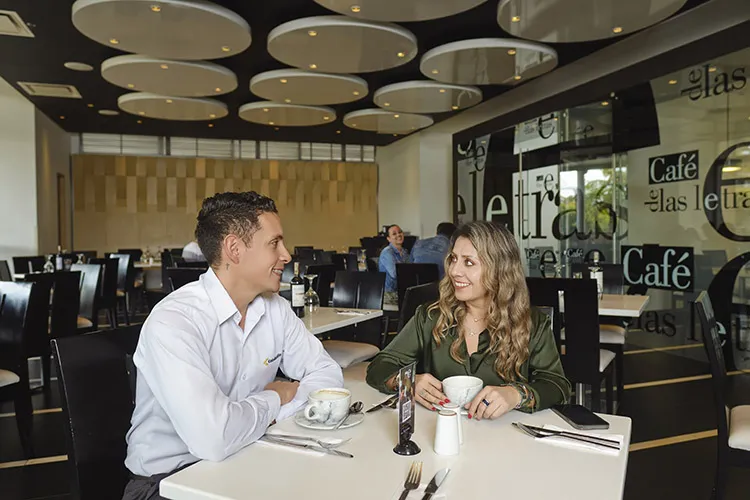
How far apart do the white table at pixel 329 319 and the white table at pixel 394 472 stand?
1.84 meters

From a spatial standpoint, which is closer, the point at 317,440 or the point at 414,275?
the point at 317,440

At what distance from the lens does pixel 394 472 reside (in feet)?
4.12

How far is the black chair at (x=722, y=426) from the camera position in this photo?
2.31 metres

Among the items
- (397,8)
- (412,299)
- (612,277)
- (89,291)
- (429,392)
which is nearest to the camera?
(429,392)

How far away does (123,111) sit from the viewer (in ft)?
38.1

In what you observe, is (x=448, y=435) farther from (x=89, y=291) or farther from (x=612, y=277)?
(x=89, y=291)

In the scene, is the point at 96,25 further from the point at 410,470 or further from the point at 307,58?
the point at 410,470

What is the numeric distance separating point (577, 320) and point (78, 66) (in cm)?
827

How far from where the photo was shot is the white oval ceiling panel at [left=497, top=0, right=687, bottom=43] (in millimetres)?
5766

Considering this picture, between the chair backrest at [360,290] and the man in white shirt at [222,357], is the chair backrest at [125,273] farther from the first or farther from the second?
the man in white shirt at [222,357]

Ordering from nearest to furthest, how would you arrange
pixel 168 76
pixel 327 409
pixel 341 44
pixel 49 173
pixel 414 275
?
pixel 327 409 → pixel 414 275 → pixel 341 44 → pixel 168 76 → pixel 49 173

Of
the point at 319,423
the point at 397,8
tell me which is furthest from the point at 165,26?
the point at 319,423

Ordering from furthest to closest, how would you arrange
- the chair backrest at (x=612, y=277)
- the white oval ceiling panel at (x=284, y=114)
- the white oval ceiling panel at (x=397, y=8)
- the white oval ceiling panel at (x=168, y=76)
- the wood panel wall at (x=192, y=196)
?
1. the wood panel wall at (x=192, y=196)
2. the white oval ceiling panel at (x=284, y=114)
3. the white oval ceiling panel at (x=168, y=76)
4. the white oval ceiling panel at (x=397, y=8)
5. the chair backrest at (x=612, y=277)

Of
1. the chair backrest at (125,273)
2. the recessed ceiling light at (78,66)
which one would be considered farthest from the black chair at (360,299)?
the recessed ceiling light at (78,66)
